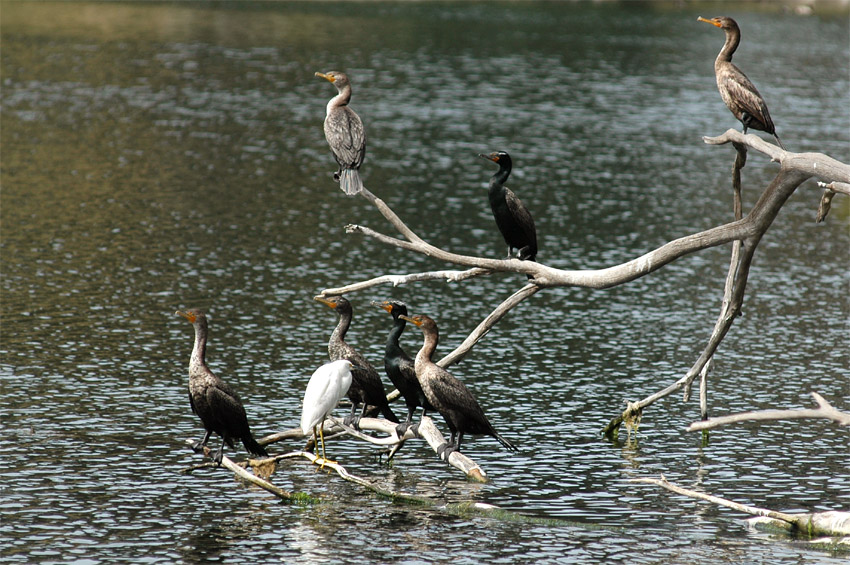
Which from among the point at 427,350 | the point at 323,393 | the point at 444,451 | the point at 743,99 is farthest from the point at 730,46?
the point at 323,393

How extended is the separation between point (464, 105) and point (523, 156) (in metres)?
15.9

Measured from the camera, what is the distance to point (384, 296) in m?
33.1

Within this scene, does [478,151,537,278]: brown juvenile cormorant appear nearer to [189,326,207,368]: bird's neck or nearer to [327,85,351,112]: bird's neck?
[327,85,351,112]: bird's neck

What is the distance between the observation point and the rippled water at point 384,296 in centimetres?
1798

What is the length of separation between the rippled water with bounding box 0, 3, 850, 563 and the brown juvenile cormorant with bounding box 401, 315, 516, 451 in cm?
104

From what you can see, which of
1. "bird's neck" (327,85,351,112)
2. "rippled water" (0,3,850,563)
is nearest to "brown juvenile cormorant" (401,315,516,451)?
"rippled water" (0,3,850,563)

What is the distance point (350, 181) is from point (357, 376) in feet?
10.6

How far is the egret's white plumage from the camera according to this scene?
60.4 feet

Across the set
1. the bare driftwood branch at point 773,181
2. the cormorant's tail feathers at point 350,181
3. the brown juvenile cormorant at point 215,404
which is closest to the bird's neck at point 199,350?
the brown juvenile cormorant at point 215,404

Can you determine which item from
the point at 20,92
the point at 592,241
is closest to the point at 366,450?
the point at 592,241

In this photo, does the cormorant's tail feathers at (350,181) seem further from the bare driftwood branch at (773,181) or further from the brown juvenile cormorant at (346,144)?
the bare driftwood branch at (773,181)

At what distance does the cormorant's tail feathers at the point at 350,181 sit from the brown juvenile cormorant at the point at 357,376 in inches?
74.8

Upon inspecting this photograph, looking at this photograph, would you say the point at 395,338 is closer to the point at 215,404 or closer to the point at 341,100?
the point at 215,404

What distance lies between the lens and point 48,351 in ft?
87.8
